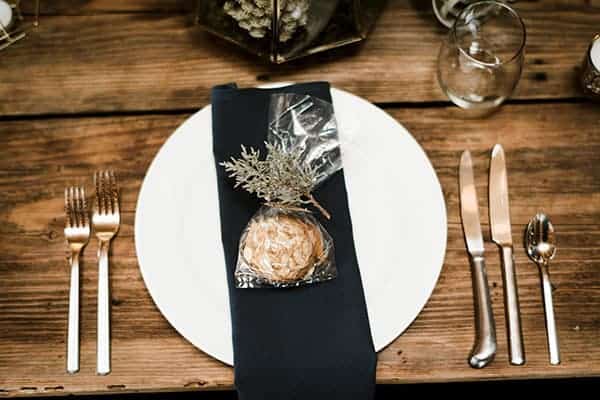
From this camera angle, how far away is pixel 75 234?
0.90 metres

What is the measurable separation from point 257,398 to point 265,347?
0.21ft

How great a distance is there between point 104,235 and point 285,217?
0.87 ft

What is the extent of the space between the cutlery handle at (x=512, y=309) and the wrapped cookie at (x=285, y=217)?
0.80 ft

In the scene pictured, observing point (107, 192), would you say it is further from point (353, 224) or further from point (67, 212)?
point (353, 224)

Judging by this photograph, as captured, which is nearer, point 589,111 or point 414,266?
point 414,266

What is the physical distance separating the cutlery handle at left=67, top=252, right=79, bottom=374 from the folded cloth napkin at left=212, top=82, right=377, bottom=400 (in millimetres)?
213

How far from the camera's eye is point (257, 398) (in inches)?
32.3

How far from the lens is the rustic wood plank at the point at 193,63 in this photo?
998 millimetres

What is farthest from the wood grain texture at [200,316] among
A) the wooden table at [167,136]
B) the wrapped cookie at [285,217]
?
the wrapped cookie at [285,217]

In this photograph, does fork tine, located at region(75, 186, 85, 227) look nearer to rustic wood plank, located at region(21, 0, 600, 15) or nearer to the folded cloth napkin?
the folded cloth napkin

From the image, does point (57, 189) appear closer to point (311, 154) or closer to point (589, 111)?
point (311, 154)

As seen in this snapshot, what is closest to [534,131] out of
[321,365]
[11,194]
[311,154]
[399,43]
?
[399,43]

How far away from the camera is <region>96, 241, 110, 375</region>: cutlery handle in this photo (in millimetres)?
847

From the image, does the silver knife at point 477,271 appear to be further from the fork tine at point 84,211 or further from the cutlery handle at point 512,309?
the fork tine at point 84,211
